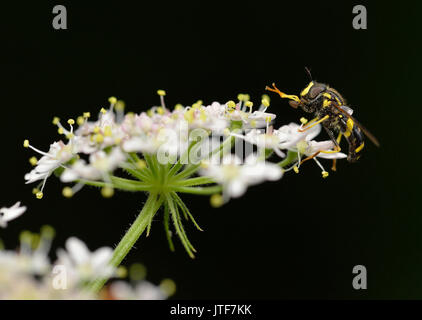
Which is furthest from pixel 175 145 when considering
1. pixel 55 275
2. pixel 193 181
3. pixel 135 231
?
pixel 55 275

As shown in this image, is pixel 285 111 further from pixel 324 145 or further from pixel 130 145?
pixel 130 145

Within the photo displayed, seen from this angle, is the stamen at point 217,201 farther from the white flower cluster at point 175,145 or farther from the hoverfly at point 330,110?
the hoverfly at point 330,110

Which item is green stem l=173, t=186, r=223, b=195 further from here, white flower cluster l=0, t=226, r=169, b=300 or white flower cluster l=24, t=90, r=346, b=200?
white flower cluster l=0, t=226, r=169, b=300

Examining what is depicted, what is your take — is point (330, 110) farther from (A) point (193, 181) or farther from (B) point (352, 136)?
(A) point (193, 181)

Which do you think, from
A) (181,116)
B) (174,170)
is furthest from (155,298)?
(181,116)

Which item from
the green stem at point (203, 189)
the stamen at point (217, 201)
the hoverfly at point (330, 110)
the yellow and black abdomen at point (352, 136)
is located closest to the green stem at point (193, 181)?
the green stem at point (203, 189)

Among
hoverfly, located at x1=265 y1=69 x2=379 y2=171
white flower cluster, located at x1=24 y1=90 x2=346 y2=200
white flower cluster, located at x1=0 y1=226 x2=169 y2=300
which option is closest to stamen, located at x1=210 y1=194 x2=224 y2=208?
white flower cluster, located at x1=24 y1=90 x2=346 y2=200
